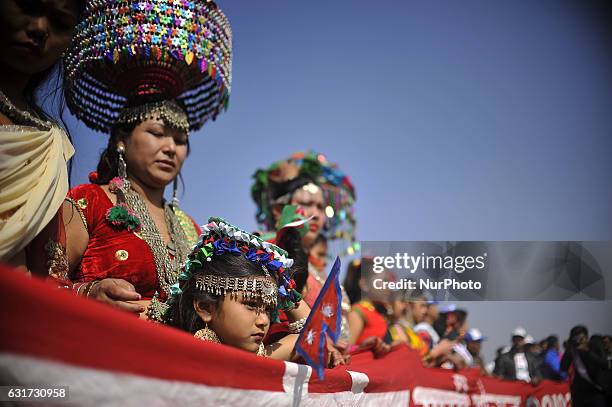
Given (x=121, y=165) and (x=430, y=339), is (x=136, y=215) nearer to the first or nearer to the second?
(x=121, y=165)

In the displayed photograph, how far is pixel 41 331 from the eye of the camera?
90 centimetres

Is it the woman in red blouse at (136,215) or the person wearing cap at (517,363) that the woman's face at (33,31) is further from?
the person wearing cap at (517,363)

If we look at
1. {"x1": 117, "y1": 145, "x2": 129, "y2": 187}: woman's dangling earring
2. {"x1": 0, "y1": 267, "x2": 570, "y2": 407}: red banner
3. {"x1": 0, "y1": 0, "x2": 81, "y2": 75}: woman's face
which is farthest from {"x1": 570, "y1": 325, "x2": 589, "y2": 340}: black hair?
{"x1": 0, "y1": 0, "x2": 81, "y2": 75}: woman's face

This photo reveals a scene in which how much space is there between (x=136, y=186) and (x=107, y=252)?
0.56 m

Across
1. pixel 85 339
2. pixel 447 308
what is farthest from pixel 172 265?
pixel 447 308

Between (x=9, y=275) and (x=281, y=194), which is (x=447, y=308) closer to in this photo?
(x=281, y=194)

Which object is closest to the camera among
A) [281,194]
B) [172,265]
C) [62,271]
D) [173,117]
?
[62,271]

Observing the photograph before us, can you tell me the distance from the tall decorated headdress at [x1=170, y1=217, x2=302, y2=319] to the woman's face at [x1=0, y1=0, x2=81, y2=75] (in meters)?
0.93

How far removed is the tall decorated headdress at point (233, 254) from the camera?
2311 millimetres

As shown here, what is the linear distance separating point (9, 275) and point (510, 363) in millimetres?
10054

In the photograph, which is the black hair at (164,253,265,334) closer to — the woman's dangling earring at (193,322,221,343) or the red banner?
the woman's dangling earring at (193,322,221,343)

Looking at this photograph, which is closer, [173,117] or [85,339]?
[85,339]

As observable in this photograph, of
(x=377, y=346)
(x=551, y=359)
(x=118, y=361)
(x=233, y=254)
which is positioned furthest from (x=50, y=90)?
(x=551, y=359)

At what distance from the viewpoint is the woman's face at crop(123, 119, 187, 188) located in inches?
118
